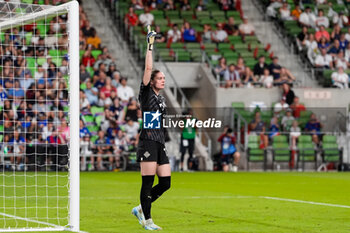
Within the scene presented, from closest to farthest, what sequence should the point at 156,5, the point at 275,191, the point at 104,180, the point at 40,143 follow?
the point at 275,191 → the point at 104,180 → the point at 40,143 → the point at 156,5

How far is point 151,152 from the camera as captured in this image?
10641mm

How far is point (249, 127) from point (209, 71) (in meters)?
3.11

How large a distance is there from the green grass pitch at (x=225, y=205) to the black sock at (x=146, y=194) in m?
0.28

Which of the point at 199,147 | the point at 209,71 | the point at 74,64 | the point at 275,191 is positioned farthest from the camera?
the point at 209,71

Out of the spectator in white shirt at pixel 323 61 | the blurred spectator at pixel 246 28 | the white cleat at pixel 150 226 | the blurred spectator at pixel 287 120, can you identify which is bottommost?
the white cleat at pixel 150 226

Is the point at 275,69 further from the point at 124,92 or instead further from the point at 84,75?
the point at 84,75

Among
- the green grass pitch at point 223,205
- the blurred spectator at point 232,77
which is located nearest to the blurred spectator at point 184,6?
the blurred spectator at point 232,77

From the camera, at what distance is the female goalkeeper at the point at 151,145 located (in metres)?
10.7

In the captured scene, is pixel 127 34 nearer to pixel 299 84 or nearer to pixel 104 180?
pixel 299 84

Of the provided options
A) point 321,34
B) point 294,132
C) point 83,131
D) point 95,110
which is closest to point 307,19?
point 321,34

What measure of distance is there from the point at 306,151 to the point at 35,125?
10277mm

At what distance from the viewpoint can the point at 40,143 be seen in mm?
24953

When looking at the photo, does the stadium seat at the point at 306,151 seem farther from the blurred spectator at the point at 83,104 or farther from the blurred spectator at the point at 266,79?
the blurred spectator at the point at 83,104

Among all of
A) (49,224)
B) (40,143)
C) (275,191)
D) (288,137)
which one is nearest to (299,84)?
(288,137)
